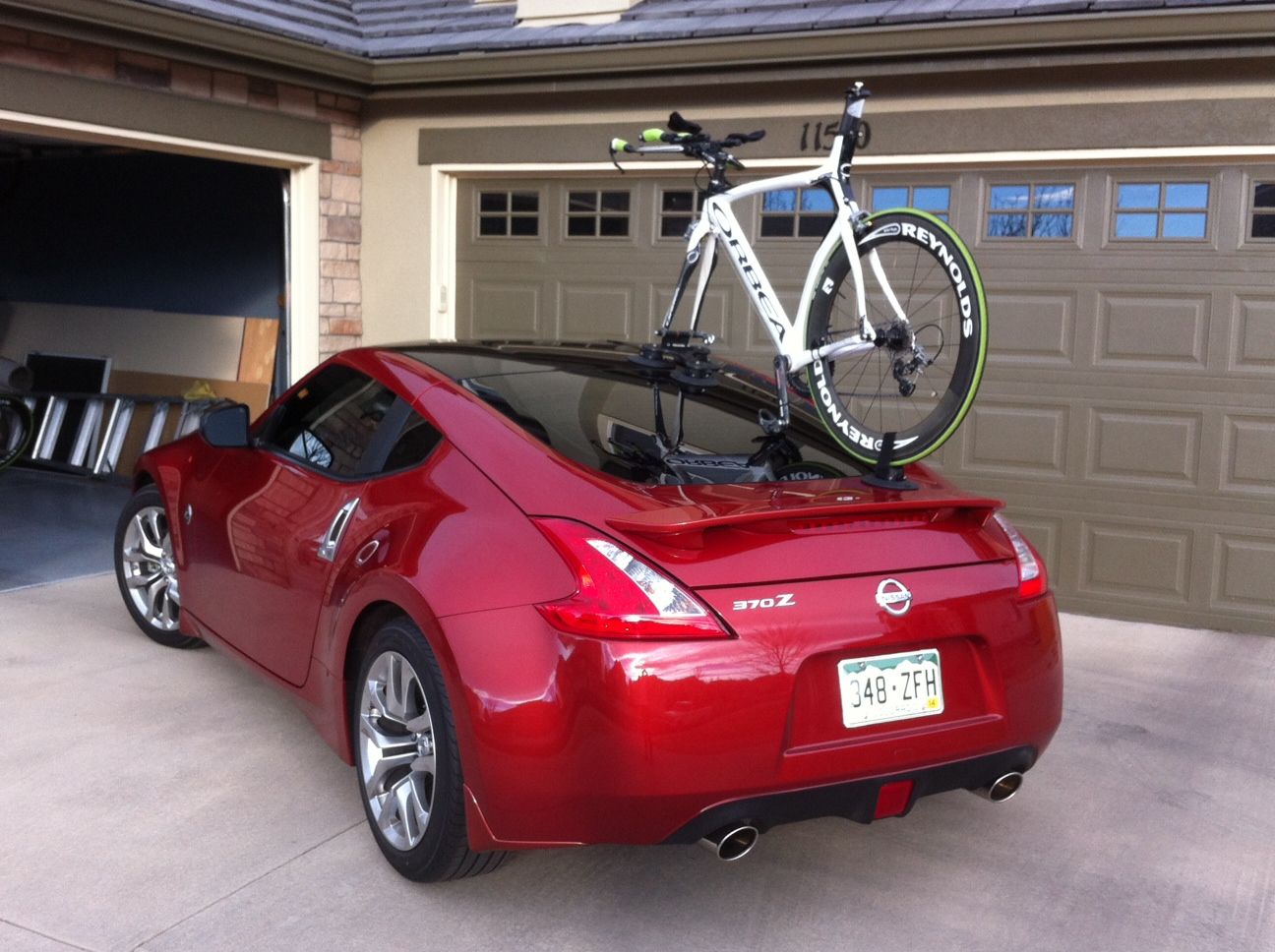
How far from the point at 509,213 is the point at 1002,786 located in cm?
576

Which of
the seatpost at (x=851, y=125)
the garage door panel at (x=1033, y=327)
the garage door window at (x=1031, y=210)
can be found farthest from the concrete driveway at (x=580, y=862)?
the garage door window at (x=1031, y=210)

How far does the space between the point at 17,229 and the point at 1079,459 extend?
1021 cm

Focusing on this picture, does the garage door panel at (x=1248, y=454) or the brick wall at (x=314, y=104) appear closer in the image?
the garage door panel at (x=1248, y=454)

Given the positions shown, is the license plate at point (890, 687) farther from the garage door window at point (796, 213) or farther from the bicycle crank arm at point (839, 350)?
the garage door window at point (796, 213)

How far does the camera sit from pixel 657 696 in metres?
2.85

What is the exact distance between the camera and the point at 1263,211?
20.6 ft

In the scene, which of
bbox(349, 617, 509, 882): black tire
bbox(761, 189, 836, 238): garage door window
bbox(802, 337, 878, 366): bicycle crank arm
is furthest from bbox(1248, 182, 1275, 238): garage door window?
bbox(349, 617, 509, 882): black tire

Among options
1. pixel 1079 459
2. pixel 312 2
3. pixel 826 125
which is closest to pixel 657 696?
pixel 1079 459

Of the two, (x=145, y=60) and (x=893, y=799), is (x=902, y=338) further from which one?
(x=145, y=60)

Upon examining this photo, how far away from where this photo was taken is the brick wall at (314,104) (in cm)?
686

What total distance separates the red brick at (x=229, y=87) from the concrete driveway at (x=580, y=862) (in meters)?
4.03

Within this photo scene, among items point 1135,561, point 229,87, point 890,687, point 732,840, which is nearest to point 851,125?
point 890,687

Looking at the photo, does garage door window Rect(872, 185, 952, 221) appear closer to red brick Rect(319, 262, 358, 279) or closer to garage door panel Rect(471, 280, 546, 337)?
garage door panel Rect(471, 280, 546, 337)

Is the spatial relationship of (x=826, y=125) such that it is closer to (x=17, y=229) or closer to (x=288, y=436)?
(x=288, y=436)
